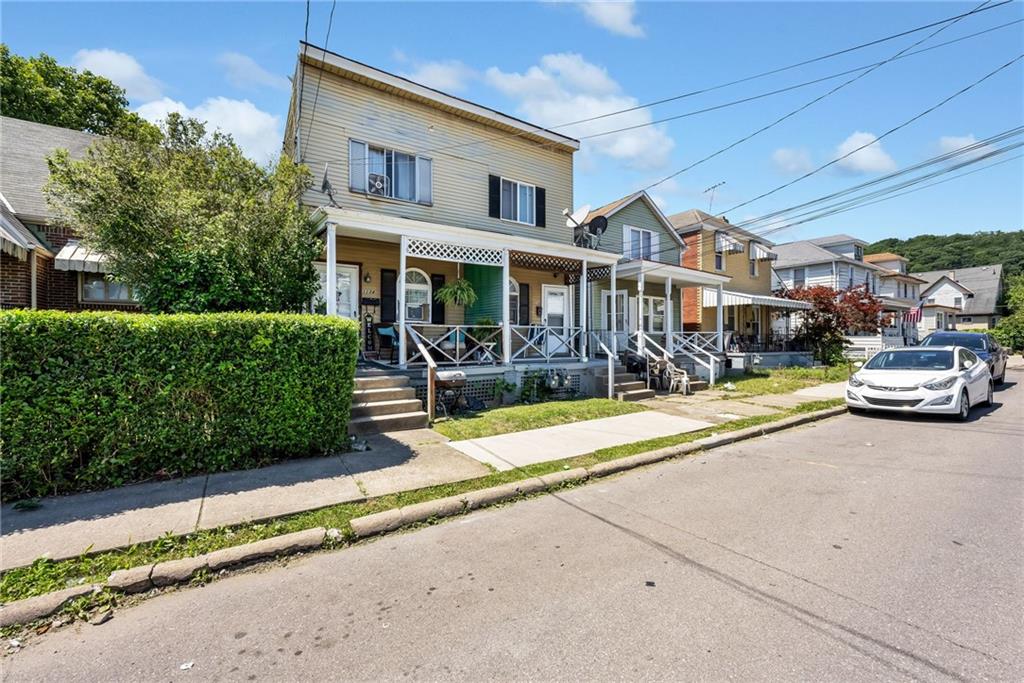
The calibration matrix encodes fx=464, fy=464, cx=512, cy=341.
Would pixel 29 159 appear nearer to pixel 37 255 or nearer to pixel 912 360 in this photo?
pixel 37 255

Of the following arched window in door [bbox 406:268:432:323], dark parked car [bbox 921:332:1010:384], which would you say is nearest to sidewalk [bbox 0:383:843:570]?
arched window in door [bbox 406:268:432:323]

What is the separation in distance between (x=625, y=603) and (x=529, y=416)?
238 inches

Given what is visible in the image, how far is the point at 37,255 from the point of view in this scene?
954 cm

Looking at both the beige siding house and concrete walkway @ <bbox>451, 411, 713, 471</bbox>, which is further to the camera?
the beige siding house

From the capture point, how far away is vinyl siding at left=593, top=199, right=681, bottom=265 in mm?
18391

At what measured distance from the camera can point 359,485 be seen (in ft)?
17.3

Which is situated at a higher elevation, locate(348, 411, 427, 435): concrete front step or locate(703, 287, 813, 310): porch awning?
locate(703, 287, 813, 310): porch awning

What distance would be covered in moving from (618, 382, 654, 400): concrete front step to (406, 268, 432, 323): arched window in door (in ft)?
18.9

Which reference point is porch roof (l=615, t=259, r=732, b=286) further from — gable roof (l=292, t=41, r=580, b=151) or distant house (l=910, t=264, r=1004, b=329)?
distant house (l=910, t=264, r=1004, b=329)

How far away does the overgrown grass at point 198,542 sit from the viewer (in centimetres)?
327

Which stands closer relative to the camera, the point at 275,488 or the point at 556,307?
the point at 275,488

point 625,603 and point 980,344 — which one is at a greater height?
point 980,344

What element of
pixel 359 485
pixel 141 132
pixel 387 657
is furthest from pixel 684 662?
pixel 141 132

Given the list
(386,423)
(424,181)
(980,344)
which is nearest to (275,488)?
(386,423)
